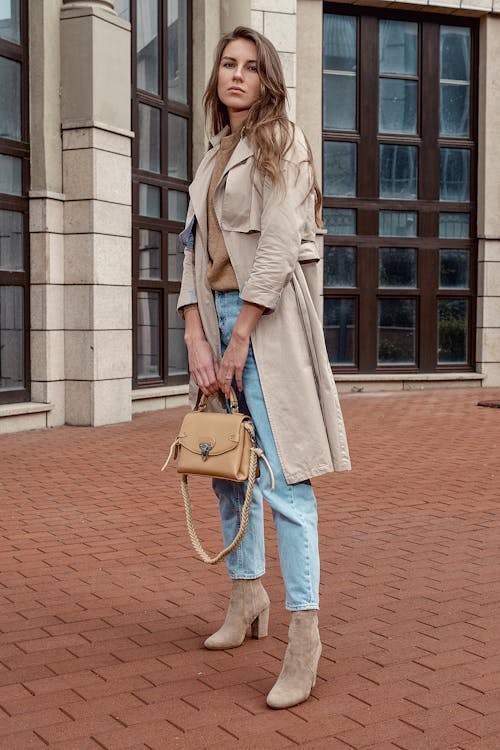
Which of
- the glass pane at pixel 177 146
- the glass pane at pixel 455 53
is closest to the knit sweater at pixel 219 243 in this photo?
the glass pane at pixel 177 146

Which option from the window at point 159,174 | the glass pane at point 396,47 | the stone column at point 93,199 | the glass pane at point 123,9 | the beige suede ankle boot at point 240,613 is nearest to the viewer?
the beige suede ankle boot at point 240,613

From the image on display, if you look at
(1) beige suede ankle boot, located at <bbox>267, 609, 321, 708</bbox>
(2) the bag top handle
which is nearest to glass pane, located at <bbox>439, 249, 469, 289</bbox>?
→ (2) the bag top handle

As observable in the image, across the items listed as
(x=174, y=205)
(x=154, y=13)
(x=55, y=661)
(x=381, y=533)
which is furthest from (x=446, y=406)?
(x=55, y=661)

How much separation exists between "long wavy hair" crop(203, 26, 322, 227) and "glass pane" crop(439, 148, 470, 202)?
1377cm

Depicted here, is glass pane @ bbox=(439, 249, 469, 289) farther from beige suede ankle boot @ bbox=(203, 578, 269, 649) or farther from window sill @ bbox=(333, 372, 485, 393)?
beige suede ankle boot @ bbox=(203, 578, 269, 649)

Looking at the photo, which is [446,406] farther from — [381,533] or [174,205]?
[381,533]

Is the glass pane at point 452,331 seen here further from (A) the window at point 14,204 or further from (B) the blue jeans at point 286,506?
(B) the blue jeans at point 286,506

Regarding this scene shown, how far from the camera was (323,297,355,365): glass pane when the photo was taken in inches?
653

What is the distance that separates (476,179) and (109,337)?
8134 millimetres

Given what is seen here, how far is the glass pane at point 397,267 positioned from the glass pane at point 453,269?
49 centimetres

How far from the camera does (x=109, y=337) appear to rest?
1141 centimetres

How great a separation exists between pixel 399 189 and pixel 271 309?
543 inches

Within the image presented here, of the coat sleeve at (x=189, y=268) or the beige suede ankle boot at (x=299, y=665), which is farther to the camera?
the coat sleeve at (x=189, y=268)

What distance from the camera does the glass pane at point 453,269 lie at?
17219mm
